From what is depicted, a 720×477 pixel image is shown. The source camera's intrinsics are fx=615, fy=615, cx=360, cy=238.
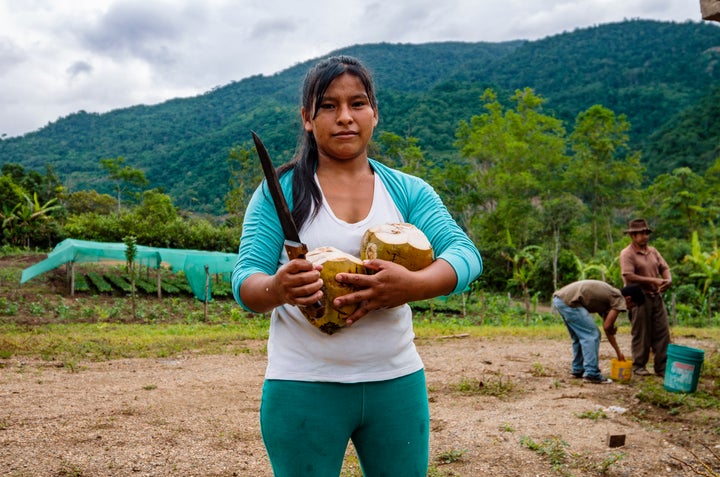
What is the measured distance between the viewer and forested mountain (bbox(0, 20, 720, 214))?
47156 mm

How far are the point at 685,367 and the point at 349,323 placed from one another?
567cm

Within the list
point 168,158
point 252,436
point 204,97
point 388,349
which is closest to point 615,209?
point 252,436

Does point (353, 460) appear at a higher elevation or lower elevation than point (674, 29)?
lower

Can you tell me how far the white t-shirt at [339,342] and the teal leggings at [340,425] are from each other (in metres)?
0.03

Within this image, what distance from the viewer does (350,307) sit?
119 centimetres

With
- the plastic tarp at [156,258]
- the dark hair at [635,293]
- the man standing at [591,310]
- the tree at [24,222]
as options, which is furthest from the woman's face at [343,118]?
the tree at [24,222]

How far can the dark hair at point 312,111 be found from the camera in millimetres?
1341

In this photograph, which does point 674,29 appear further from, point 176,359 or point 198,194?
point 176,359

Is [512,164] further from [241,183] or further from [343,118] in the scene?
[343,118]

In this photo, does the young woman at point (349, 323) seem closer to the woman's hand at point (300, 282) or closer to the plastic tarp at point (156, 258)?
the woman's hand at point (300, 282)

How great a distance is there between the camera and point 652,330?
6.93 metres

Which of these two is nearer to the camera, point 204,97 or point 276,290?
point 276,290

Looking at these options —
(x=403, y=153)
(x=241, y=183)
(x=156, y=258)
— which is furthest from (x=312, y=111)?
(x=241, y=183)

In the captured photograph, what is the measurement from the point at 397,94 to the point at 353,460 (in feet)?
198
